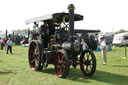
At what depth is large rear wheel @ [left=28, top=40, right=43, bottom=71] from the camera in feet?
27.9

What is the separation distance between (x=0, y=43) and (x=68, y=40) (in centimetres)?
1827

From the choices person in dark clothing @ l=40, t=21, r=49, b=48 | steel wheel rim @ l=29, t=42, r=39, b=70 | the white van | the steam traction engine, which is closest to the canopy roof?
the steam traction engine

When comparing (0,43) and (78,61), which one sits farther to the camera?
(0,43)

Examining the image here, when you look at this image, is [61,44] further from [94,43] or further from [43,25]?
[94,43]

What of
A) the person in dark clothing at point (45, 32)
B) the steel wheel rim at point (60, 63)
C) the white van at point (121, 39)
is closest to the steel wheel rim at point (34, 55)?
the person in dark clothing at point (45, 32)

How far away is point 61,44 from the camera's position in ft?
26.2

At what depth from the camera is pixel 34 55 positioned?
9203 mm

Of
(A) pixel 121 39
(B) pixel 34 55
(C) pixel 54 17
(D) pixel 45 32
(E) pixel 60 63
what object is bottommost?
(E) pixel 60 63

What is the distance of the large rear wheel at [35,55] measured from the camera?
27.9ft

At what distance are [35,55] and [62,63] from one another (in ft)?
7.42

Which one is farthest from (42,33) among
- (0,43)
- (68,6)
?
(0,43)

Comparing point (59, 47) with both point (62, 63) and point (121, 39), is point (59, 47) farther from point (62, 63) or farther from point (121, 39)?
point (121, 39)

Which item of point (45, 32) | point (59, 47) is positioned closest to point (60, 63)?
point (59, 47)

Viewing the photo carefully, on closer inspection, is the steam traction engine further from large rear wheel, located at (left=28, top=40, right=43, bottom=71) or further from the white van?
the white van
